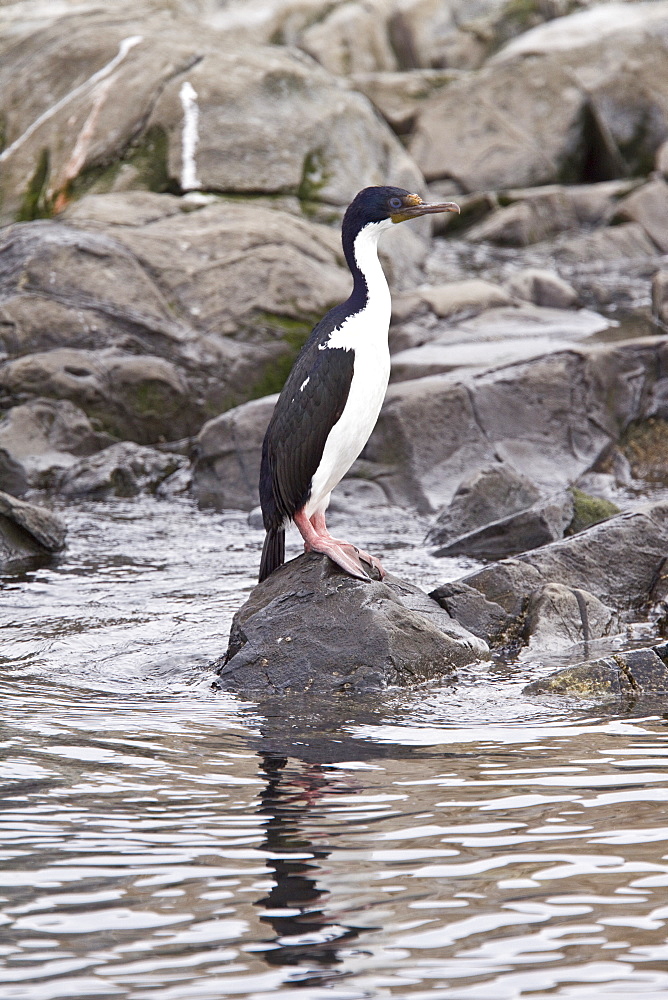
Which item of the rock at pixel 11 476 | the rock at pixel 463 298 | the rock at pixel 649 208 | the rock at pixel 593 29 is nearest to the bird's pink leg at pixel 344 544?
the rock at pixel 11 476

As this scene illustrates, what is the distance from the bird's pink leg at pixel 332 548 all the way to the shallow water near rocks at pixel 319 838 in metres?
0.59

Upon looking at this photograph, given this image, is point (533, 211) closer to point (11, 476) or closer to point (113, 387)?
point (113, 387)

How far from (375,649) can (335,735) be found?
61 cm

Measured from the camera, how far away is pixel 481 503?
26.1ft

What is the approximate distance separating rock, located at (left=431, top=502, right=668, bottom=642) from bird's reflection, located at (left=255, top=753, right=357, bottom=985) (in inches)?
70.2

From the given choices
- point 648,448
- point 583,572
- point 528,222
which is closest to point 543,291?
point 648,448

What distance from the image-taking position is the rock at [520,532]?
725 centimetres

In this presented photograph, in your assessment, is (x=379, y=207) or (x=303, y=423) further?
(x=379, y=207)

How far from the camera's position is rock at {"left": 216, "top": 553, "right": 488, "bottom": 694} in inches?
204

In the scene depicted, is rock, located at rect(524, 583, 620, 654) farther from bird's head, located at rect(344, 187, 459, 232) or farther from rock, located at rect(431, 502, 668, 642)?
bird's head, located at rect(344, 187, 459, 232)

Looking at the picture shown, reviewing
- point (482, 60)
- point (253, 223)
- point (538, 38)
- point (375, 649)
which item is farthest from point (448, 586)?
point (482, 60)

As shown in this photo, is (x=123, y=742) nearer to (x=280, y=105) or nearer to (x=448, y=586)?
(x=448, y=586)

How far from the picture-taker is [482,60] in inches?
1081

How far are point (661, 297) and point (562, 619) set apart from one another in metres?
7.36
